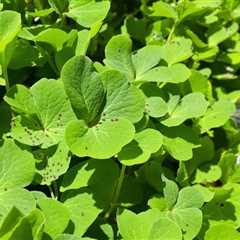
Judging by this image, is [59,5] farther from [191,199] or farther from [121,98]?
[191,199]

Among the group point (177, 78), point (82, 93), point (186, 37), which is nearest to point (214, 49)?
point (186, 37)

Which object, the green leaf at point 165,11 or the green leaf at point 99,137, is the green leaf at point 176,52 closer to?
the green leaf at point 165,11

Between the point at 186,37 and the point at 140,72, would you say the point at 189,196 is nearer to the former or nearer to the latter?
the point at 140,72

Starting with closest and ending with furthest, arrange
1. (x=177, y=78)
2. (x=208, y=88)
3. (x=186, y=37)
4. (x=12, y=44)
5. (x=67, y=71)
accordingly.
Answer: (x=67, y=71)
(x=12, y=44)
(x=177, y=78)
(x=208, y=88)
(x=186, y=37)

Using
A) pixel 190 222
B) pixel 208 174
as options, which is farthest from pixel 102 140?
pixel 208 174

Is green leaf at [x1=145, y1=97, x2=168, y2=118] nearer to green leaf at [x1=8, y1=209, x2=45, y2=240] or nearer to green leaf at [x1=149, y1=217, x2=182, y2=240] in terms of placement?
green leaf at [x1=149, y1=217, x2=182, y2=240]

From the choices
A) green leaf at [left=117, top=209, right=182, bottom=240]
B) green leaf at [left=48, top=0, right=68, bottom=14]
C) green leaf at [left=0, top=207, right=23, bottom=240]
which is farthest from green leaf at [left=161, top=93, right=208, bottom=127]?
green leaf at [left=0, top=207, right=23, bottom=240]

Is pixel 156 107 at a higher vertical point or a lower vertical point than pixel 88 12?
lower
